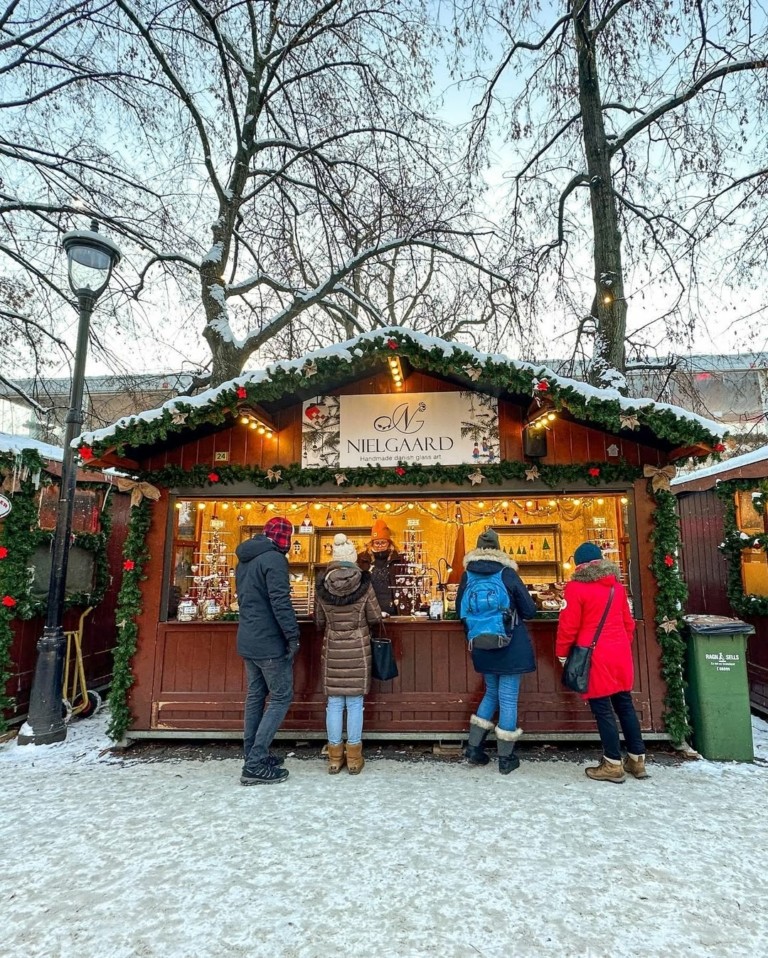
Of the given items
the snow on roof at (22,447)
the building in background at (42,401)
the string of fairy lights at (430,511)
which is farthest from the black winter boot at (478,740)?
the building in background at (42,401)

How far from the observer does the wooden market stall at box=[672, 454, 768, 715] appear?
653cm

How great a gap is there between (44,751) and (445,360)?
17.5 feet

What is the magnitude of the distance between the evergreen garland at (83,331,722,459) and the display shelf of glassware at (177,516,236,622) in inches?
67.2

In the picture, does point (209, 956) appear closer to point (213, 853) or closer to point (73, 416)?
point (213, 853)

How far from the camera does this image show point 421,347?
4.93 metres

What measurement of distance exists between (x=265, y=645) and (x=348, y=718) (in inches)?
40.3

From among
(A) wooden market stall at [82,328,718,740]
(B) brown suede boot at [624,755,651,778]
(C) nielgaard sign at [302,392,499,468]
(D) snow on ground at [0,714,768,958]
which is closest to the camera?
(D) snow on ground at [0,714,768,958]

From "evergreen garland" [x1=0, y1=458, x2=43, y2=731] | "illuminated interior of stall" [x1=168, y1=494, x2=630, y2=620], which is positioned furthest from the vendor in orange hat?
"evergreen garland" [x1=0, y1=458, x2=43, y2=731]

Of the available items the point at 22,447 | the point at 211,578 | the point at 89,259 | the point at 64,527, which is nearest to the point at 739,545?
the point at 211,578

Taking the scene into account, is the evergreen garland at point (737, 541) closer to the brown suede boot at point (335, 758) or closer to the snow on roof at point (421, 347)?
the snow on roof at point (421, 347)

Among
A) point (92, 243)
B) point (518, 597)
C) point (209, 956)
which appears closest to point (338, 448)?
point (518, 597)

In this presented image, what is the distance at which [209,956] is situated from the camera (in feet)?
7.83

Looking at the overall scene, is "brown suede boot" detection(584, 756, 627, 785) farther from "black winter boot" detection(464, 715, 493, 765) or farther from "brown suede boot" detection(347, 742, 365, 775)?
"brown suede boot" detection(347, 742, 365, 775)

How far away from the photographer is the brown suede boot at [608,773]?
432cm
